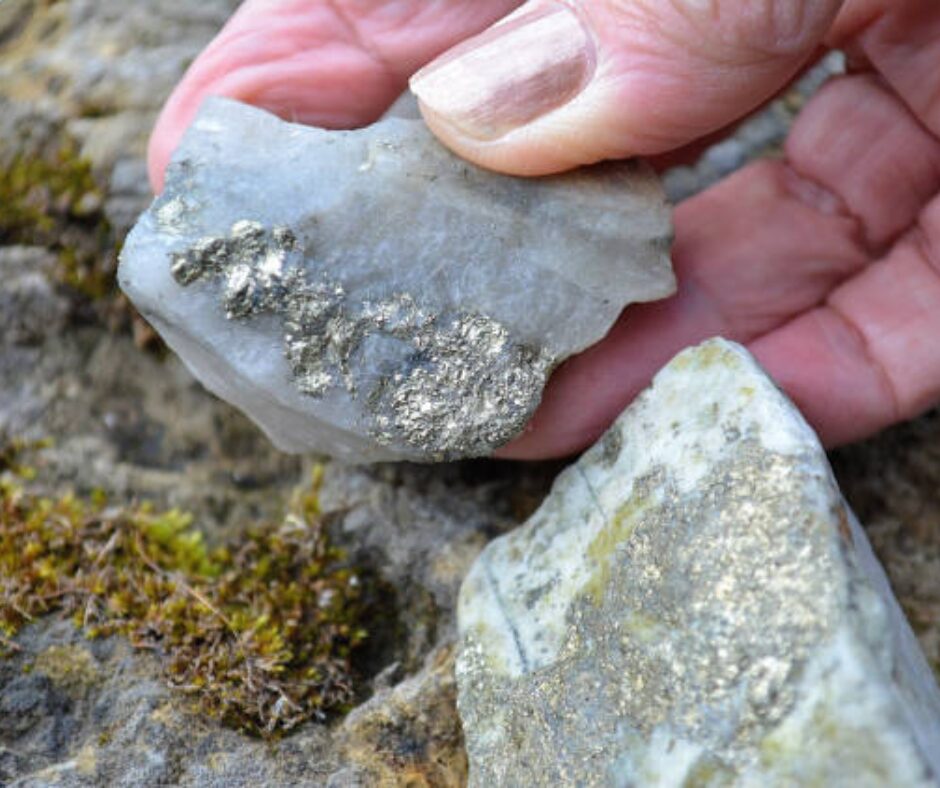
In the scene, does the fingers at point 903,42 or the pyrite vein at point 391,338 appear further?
the fingers at point 903,42

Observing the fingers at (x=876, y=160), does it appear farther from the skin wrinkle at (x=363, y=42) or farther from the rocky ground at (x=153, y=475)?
the skin wrinkle at (x=363, y=42)

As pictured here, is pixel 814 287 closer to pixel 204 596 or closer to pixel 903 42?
pixel 903 42

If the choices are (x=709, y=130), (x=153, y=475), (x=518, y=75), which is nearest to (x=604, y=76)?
(x=518, y=75)

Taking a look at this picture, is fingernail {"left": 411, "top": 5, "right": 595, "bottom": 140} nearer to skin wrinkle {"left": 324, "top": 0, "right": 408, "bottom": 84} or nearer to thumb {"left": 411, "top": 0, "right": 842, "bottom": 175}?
thumb {"left": 411, "top": 0, "right": 842, "bottom": 175}

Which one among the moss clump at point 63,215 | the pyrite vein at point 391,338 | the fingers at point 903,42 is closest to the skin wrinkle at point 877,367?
the fingers at point 903,42

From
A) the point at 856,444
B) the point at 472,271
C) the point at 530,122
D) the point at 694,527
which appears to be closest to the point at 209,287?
the point at 472,271

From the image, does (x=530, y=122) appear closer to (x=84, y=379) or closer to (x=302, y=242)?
(x=302, y=242)
